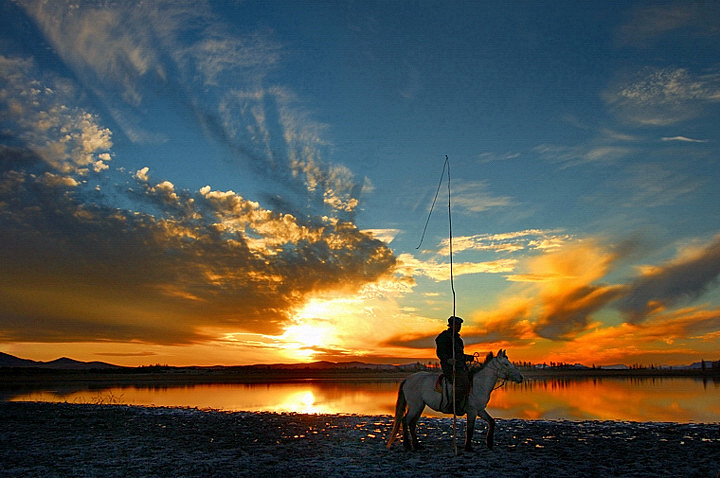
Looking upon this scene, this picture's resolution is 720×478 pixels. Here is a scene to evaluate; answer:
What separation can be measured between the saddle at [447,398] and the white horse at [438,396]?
9cm

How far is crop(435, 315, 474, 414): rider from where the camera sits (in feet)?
42.7

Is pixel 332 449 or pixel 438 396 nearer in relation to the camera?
pixel 438 396

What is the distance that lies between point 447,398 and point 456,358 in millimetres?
1044

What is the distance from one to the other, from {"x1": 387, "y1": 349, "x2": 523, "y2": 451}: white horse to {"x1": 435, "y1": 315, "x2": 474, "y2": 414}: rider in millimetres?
243

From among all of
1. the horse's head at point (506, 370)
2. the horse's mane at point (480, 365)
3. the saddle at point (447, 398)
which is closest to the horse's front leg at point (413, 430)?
the saddle at point (447, 398)

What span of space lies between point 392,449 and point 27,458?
8.91 m

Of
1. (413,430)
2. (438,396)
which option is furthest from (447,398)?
(413,430)

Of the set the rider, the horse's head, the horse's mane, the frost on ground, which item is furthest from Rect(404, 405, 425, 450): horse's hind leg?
the horse's head

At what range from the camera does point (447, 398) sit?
12984mm

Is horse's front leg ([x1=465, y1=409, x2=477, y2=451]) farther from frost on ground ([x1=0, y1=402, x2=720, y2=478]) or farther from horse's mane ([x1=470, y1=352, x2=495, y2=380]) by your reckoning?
horse's mane ([x1=470, y1=352, x2=495, y2=380])

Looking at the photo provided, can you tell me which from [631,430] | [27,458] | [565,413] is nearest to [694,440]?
[631,430]

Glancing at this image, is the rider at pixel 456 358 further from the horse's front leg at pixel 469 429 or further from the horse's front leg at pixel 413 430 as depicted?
the horse's front leg at pixel 413 430

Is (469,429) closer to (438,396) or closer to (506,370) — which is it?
(438,396)

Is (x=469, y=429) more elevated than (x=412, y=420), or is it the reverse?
(x=412, y=420)
